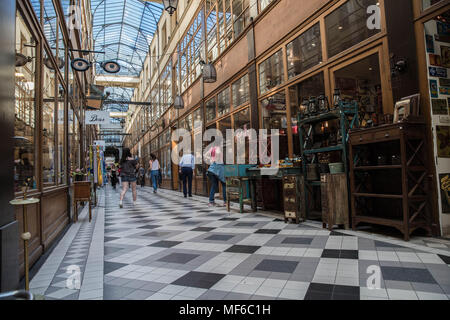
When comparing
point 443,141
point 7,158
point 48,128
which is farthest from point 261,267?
point 48,128

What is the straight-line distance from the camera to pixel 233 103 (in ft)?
25.3

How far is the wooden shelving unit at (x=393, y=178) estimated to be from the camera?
2957 millimetres

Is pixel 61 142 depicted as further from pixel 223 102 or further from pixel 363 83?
pixel 363 83

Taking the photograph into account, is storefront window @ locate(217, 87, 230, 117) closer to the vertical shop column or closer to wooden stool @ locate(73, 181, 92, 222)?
wooden stool @ locate(73, 181, 92, 222)

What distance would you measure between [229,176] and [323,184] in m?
2.43

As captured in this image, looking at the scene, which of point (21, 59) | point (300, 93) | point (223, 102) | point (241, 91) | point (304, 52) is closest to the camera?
point (21, 59)

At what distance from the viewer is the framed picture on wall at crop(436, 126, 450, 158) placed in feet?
10.0

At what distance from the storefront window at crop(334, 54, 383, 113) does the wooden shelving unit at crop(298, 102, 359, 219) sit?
25 cm

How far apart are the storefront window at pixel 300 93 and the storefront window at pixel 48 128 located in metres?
3.89

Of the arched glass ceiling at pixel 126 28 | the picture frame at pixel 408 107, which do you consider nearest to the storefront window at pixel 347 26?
the picture frame at pixel 408 107

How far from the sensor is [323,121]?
4.52 m

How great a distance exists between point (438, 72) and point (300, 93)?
7.38 ft

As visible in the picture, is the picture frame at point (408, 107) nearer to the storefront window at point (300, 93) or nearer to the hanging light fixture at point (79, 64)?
the storefront window at point (300, 93)

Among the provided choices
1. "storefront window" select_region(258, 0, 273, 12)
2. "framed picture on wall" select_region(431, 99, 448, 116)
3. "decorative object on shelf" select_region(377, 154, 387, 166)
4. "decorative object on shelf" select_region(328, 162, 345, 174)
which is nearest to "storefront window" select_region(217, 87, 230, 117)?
"storefront window" select_region(258, 0, 273, 12)
